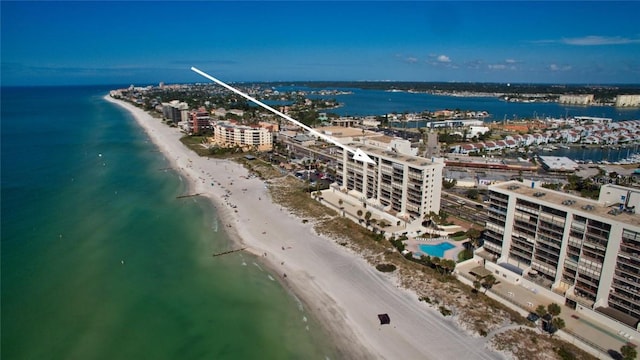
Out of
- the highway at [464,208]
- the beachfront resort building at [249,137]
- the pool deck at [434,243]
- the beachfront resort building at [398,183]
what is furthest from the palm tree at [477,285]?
the beachfront resort building at [249,137]

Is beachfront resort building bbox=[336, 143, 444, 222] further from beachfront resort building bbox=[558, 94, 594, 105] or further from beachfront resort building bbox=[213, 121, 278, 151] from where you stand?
beachfront resort building bbox=[558, 94, 594, 105]

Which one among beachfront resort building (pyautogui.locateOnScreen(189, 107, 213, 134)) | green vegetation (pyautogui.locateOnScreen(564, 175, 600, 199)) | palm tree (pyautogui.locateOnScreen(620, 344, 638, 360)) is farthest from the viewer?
beachfront resort building (pyautogui.locateOnScreen(189, 107, 213, 134))

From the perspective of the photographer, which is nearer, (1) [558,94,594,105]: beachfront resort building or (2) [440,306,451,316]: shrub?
(2) [440,306,451,316]: shrub

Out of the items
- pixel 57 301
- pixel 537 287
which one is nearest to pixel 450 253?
pixel 537 287

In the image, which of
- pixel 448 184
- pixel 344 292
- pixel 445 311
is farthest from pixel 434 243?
pixel 448 184

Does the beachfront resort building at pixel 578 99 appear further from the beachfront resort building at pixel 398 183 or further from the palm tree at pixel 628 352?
the palm tree at pixel 628 352

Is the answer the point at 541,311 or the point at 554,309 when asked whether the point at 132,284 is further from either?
the point at 554,309

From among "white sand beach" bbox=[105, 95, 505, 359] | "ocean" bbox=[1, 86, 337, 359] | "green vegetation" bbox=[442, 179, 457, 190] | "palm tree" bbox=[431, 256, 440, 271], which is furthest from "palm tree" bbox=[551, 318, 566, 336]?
"green vegetation" bbox=[442, 179, 457, 190]
